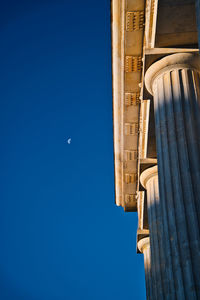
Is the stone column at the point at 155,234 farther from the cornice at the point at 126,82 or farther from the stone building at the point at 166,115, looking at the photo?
the cornice at the point at 126,82

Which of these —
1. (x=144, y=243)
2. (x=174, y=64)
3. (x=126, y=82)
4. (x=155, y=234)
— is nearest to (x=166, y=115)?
(x=174, y=64)

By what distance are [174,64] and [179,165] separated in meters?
6.77

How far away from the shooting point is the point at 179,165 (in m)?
22.1

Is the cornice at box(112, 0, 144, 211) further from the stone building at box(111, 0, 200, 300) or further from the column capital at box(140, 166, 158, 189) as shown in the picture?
the column capital at box(140, 166, 158, 189)

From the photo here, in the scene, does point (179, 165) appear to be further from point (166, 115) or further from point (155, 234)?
point (155, 234)

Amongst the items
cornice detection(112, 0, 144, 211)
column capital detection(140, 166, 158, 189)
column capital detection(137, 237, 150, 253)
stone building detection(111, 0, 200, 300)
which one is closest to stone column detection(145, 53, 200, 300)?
stone building detection(111, 0, 200, 300)

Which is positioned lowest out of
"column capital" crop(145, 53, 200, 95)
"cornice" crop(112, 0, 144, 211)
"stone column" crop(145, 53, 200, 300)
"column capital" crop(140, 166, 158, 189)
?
"stone column" crop(145, 53, 200, 300)

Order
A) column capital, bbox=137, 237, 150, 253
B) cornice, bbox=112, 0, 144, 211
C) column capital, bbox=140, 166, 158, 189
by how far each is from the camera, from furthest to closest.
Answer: column capital, bbox=137, 237, 150, 253 < column capital, bbox=140, 166, 158, 189 < cornice, bbox=112, 0, 144, 211

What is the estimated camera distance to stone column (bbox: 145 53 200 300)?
782 inches

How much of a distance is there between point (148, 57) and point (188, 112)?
5049mm

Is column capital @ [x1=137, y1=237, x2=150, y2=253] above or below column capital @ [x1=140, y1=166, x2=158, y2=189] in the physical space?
below

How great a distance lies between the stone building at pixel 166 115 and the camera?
2055cm

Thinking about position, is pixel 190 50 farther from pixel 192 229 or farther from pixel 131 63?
pixel 192 229

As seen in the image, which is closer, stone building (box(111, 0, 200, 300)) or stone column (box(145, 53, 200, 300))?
stone column (box(145, 53, 200, 300))
